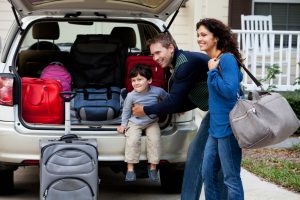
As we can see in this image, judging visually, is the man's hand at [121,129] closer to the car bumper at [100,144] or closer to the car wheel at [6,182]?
the car bumper at [100,144]

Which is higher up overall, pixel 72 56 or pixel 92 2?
pixel 92 2

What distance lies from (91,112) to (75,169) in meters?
0.87

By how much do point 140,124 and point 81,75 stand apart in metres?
1.15

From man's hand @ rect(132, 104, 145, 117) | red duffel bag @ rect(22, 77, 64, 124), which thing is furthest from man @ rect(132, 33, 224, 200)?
red duffel bag @ rect(22, 77, 64, 124)

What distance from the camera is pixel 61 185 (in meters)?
5.36

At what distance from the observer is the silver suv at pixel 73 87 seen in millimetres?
5727

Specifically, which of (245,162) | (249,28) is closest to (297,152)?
(245,162)

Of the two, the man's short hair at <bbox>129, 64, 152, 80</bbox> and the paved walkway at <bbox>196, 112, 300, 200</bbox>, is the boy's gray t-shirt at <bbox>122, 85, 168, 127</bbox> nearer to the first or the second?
the man's short hair at <bbox>129, 64, 152, 80</bbox>

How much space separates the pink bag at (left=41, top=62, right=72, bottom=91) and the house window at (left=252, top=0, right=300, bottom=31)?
6896 millimetres

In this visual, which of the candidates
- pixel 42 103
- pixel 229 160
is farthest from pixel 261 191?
pixel 42 103

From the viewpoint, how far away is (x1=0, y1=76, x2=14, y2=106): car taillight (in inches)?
225

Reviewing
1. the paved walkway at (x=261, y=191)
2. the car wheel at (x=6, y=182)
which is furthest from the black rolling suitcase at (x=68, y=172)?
the paved walkway at (x=261, y=191)

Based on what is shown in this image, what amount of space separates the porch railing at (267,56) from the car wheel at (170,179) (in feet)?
15.3

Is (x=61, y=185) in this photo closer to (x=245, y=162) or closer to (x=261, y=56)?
(x=245, y=162)
